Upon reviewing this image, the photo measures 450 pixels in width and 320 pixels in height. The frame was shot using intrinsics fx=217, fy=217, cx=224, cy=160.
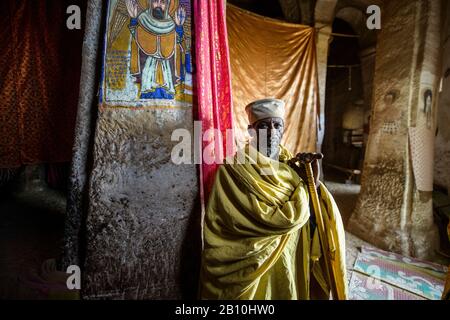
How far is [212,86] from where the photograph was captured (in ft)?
6.22

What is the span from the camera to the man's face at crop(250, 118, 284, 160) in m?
1.66

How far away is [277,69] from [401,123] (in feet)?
8.67

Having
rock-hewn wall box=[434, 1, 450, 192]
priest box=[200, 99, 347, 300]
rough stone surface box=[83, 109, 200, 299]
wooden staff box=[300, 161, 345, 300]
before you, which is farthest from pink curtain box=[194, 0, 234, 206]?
rock-hewn wall box=[434, 1, 450, 192]

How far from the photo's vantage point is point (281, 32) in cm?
492

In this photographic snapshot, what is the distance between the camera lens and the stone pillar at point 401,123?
3.24 m

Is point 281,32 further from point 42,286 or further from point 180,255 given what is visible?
point 42,286

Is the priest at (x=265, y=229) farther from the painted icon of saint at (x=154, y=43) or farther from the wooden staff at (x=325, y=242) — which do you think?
the painted icon of saint at (x=154, y=43)

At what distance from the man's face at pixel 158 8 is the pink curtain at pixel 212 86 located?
0.26m

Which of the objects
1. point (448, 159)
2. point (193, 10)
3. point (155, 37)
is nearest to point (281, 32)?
point (193, 10)

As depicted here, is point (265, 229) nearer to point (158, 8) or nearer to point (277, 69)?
point (158, 8)

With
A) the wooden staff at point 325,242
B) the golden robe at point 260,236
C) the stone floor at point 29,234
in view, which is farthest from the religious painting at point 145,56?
the stone floor at point 29,234

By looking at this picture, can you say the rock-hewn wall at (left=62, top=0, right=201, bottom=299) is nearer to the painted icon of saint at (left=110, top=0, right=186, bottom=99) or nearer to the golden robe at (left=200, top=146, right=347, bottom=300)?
the painted icon of saint at (left=110, top=0, right=186, bottom=99)

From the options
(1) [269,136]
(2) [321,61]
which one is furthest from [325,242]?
(2) [321,61]

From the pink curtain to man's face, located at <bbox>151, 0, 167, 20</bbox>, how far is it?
0.86ft
